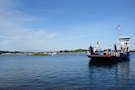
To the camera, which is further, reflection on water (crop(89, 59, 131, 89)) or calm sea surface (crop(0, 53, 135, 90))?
reflection on water (crop(89, 59, 131, 89))

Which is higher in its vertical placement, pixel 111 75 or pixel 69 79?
pixel 69 79

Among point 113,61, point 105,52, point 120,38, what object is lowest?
point 113,61

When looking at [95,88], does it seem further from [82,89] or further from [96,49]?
[96,49]

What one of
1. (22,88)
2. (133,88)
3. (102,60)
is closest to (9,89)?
(22,88)

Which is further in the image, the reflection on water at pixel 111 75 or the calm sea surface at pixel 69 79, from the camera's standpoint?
the reflection on water at pixel 111 75

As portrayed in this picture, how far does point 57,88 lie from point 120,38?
6860 centimetres

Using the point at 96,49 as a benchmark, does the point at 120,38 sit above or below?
above

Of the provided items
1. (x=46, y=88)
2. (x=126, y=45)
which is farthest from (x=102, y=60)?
(x=46, y=88)

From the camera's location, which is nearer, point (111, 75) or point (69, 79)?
point (69, 79)

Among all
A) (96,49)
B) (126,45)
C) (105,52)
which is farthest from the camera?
(126,45)

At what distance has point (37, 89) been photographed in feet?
49.4

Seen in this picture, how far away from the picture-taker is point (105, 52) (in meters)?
56.8

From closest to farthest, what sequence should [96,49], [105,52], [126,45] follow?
1. [105,52]
2. [96,49]
3. [126,45]

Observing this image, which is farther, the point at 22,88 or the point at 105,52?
the point at 105,52
